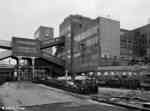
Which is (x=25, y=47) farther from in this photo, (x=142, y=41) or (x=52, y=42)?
(x=142, y=41)

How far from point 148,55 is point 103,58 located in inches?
806

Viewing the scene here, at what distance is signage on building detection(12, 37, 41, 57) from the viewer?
61.8 m

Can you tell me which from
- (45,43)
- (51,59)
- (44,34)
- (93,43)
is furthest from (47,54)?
(44,34)

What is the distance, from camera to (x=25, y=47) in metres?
63.3

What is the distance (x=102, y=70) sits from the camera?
54.7 meters

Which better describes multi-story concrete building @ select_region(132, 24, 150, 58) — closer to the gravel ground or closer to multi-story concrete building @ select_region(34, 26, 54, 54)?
the gravel ground

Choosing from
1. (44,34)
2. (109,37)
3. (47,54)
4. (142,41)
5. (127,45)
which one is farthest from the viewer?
(44,34)

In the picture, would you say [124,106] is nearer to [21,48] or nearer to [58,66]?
[21,48]

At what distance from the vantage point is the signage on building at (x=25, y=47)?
203 ft

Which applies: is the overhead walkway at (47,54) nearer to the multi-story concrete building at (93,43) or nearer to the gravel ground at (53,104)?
the multi-story concrete building at (93,43)

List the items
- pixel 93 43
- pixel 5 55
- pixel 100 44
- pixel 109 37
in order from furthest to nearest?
pixel 5 55
pixel 93 43
pixel 109 37
pixel 100 44

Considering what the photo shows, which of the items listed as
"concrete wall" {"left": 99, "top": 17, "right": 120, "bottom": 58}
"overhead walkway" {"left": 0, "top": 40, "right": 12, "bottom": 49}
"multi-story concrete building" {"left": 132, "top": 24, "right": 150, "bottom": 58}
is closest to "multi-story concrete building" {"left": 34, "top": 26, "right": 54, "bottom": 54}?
"overhead walkway" {"left": 0, "top": 40, "right": 12, "bottom": 49}

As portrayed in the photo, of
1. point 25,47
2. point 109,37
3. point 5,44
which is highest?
point 109,37

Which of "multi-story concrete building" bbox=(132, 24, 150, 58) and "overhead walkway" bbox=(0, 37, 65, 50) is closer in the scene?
"overhead walkway" bbox=(0, 37, 65, 50)
